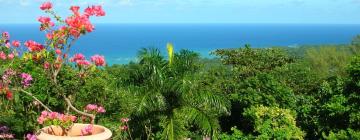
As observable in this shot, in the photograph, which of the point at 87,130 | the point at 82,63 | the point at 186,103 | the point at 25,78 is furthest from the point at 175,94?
the point at 87,130

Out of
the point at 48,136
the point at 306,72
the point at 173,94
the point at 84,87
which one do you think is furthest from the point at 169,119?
the point at 306,72

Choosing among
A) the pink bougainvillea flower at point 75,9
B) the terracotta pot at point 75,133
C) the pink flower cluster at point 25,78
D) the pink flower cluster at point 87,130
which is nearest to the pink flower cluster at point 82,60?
A: the pink flower cluster at point 25,78

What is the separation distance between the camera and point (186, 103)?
1015cm

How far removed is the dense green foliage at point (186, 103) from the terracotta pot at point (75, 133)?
77 cm

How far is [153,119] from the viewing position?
444 inches

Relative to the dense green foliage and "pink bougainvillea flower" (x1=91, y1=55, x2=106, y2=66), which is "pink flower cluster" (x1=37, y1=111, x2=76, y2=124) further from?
"pink bougainvillea flower" (x1=91, y1=55, x2=106, y2=66)

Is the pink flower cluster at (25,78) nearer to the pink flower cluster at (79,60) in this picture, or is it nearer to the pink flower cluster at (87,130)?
the pink flower cluster at (79,60)

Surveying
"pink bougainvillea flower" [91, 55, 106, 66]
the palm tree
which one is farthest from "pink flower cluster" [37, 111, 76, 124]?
the palm tree

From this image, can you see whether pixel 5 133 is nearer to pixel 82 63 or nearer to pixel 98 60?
pixel 82 63

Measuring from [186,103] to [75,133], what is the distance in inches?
134

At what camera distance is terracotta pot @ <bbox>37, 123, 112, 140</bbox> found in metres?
6.24

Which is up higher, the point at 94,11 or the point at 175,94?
the point at 94,11

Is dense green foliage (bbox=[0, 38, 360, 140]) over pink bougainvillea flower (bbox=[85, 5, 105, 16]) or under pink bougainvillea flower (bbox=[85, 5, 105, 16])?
under

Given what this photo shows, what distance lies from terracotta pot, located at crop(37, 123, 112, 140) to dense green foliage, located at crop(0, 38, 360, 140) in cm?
77
